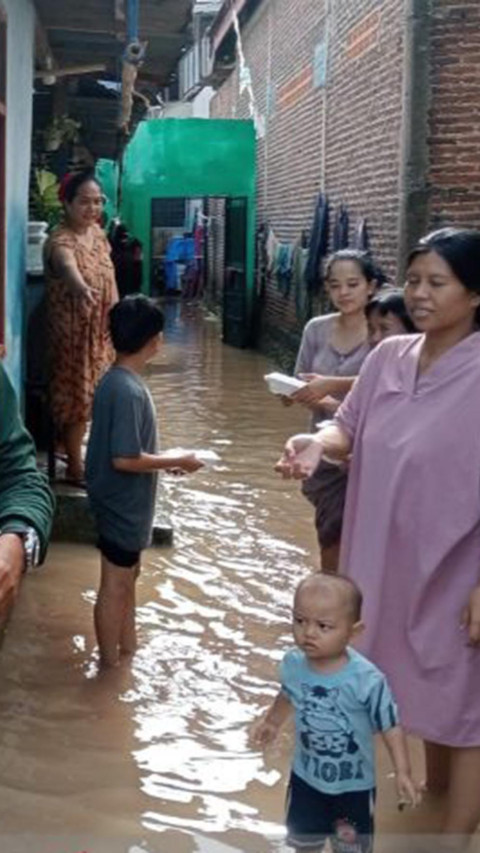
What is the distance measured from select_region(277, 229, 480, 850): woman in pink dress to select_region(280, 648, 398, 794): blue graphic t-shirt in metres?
0.36

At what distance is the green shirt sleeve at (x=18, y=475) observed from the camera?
2.78m

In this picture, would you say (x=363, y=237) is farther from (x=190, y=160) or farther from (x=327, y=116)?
(x=190, y=160)

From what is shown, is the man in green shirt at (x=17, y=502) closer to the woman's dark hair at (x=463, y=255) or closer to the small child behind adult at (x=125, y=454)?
the woman's dark hair at (x=463, y=255)

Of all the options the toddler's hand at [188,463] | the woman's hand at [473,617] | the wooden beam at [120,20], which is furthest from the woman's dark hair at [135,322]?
the wooden beam at [120,20]

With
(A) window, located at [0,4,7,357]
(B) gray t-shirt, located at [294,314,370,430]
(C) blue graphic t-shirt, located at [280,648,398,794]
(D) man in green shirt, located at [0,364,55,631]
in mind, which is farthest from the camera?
(A) window, located at [0,4,7,357]

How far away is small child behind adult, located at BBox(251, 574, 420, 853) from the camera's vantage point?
2.88 m

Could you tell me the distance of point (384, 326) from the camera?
15.2ft

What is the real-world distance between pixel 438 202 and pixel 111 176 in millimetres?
9883

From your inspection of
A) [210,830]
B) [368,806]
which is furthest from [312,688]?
[210,830]

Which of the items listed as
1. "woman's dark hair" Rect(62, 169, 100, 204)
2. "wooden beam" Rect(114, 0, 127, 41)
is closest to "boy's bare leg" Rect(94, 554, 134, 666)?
"woman's dark hair" Rect(62, 169, 100, 204)

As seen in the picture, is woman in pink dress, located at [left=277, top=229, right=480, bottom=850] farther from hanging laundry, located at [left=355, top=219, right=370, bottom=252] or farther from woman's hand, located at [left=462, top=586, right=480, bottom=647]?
hanging laundry, located at [left=355, top=219, right=370, bottom=252]

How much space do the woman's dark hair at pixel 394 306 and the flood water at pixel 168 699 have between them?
156cm

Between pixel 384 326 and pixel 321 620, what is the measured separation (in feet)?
6.46

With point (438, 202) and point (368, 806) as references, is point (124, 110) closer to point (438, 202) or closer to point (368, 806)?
point (438, 202)
